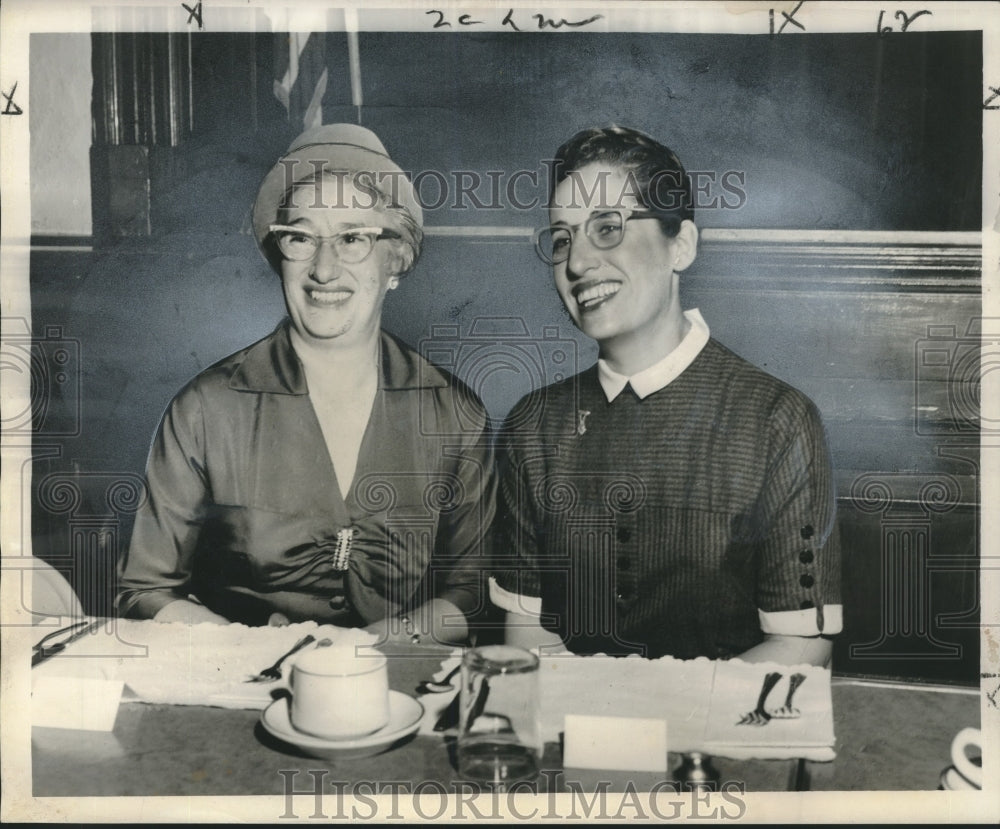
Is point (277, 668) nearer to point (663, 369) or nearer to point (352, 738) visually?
point (352, 738)

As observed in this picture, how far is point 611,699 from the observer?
1576 mm

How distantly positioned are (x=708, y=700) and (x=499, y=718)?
32cm

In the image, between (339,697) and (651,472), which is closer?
(339,697)

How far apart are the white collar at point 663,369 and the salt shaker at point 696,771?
0.55 m

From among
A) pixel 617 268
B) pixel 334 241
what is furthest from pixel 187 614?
pixel 617 268

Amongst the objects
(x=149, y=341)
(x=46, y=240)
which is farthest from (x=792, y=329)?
(x=46, y=240)

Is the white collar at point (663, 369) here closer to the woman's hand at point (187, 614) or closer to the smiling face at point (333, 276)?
the smiling face at point (333, 276)

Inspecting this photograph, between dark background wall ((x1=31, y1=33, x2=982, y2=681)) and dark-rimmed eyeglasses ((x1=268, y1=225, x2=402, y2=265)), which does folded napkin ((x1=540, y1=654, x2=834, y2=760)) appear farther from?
dark-rimmed eyeglasses ((x1=268, y1=225, x2=402, y2=265))

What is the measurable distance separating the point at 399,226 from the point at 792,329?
632mm

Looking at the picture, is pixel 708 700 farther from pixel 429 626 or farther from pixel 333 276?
pixel 333 276

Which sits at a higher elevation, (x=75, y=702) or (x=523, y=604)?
(x=523, y=604)

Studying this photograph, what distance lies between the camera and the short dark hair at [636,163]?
5.24ft

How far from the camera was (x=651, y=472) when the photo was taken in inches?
62.4

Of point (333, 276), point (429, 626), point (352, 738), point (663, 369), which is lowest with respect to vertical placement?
point (352, 738)
